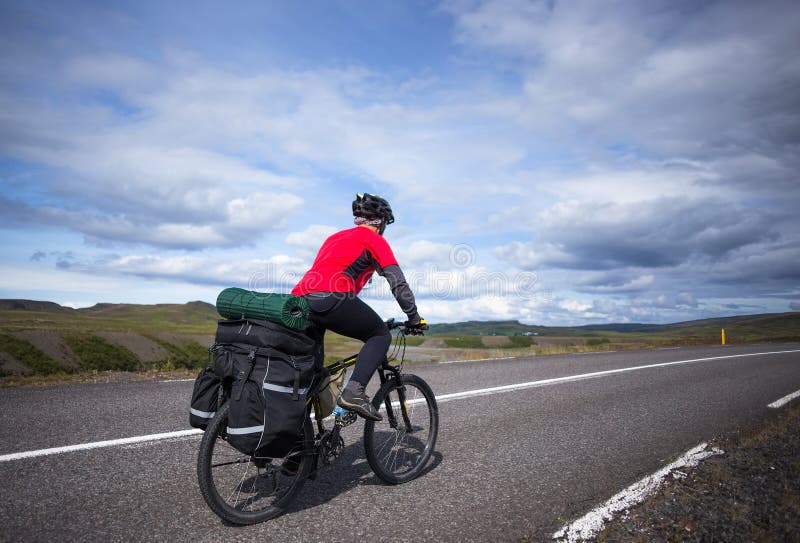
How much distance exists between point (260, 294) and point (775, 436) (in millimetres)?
6292

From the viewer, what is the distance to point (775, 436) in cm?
596

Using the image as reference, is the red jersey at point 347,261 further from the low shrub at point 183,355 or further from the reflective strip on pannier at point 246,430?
the low shrub at point 183,355

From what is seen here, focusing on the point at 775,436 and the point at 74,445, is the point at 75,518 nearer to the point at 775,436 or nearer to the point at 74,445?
the point at 74,445

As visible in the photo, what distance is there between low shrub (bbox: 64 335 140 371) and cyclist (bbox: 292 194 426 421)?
8669 millimetres

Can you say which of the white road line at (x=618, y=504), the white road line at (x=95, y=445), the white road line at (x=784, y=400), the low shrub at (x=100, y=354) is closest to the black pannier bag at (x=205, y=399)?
the white road line at (x=95, y=445)

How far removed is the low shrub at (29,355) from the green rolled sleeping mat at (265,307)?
A: 8.28 metres

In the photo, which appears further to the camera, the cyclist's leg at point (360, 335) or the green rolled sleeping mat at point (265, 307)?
the cyclist's leg at point (360, 335)

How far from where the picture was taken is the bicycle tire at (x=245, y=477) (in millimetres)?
3473

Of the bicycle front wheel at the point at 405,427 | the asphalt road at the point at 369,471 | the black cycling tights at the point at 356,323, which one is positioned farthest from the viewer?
the bicycle front wheel at the point at 405,427

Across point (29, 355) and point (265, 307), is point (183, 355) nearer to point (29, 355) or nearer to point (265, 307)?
point (29, 355)

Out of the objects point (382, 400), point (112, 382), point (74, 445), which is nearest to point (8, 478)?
point (74, 445)

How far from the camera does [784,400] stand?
9.23m

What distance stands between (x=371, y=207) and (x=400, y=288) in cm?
81

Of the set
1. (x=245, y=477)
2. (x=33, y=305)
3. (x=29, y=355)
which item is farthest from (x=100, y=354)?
(x=33, y=305)
